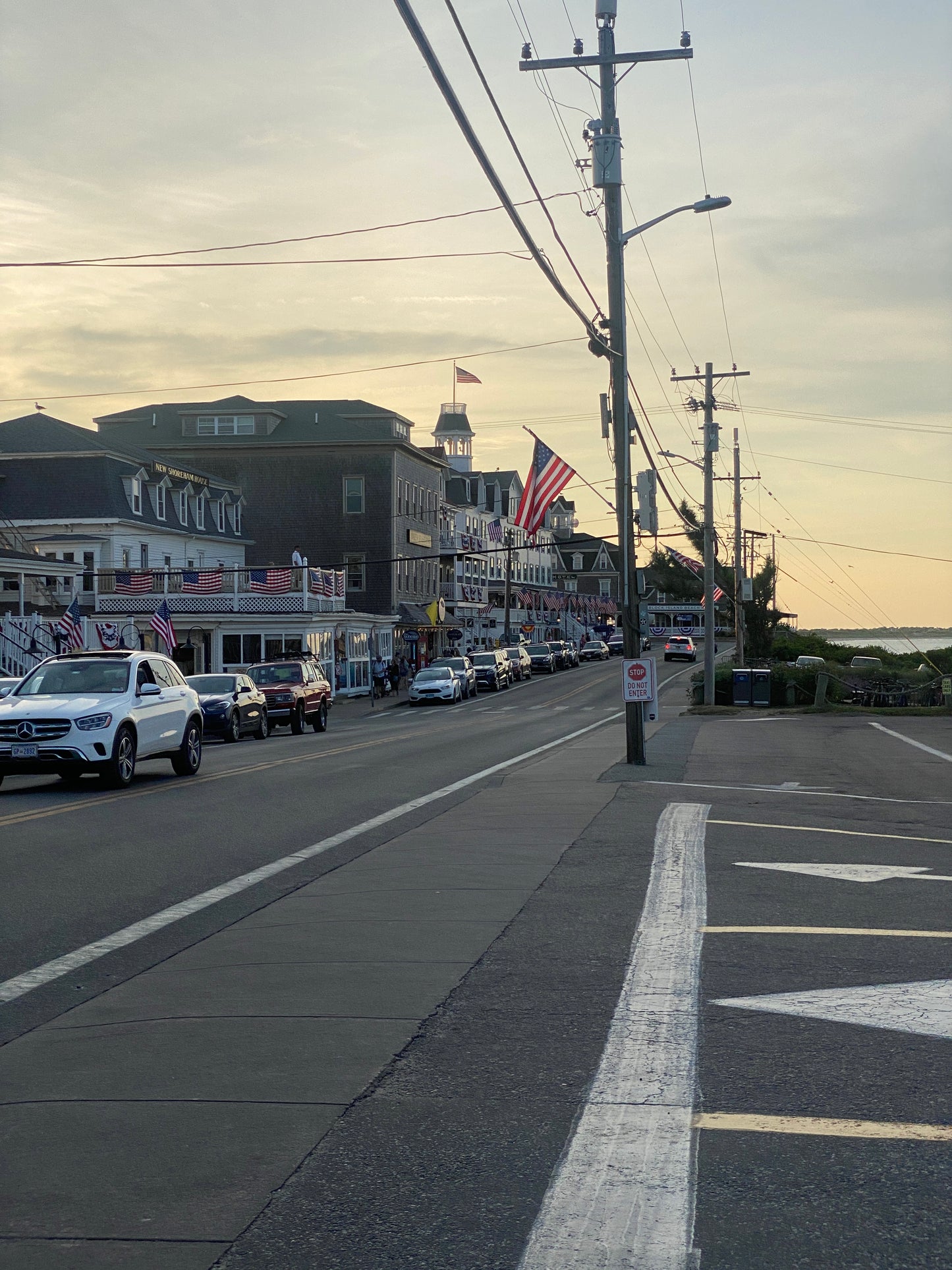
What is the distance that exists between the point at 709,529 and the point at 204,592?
19.1 m

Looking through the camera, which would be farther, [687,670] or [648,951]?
[687,670]

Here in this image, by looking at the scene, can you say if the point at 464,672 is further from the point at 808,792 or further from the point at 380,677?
the point at 808,792

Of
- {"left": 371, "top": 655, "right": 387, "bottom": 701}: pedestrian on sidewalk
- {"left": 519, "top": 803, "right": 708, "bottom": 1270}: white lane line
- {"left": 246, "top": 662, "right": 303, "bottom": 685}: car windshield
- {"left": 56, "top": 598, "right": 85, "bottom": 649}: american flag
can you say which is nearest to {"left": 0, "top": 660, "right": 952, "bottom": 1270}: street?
{"left": 519, "top": 803, "right": 708, "bottom": 1270}: white lane line

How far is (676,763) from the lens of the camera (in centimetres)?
2042

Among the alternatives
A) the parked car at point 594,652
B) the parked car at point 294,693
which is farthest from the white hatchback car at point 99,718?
the parked car at point 594,652

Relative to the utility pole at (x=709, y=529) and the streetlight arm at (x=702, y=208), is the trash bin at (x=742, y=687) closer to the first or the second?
the utility pole at (x=709, y=529)

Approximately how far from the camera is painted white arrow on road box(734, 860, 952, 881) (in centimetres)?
955

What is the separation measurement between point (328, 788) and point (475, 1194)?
41.5 feet

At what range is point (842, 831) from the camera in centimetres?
1229

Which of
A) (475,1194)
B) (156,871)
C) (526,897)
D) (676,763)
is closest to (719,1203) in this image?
(475,1194)

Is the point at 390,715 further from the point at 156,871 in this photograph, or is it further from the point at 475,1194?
the point at 475,1194

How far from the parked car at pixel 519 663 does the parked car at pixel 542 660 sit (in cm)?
348

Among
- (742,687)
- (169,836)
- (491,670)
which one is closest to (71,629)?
(742,687)

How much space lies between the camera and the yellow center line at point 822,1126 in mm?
4305
